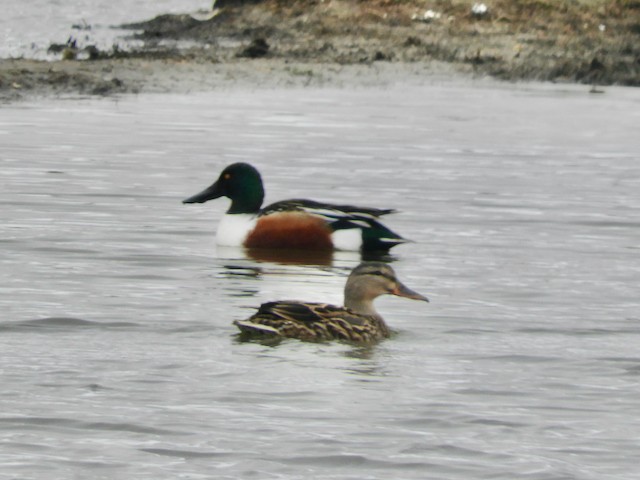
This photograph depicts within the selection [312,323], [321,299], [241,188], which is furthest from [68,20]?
[312,323]

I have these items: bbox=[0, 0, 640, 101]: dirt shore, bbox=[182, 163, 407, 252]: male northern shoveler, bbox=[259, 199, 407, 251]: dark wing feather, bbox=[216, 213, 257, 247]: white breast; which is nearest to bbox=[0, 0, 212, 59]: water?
bbox=[0, 0, 640, 101]: dirt shore

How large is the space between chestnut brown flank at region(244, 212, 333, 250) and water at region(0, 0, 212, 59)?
50.1 feet

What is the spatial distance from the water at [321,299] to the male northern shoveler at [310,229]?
0.91 feet

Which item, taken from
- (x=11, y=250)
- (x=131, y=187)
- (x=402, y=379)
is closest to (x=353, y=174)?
(x=131, y=187)

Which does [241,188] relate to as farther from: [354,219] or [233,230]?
[354,219]

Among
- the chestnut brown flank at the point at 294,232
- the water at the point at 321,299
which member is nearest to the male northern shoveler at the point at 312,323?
the water at the point at 321,299

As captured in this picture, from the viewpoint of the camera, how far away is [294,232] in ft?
42.6

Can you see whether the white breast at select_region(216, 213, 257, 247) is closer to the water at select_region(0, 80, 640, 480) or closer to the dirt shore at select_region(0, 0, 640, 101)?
the water at select_region(0, 80, 640, 480)

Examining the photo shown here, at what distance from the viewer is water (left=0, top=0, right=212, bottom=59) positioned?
32.0 metres

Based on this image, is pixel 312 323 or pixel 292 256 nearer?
pixel 312 323

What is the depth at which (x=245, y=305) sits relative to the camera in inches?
414

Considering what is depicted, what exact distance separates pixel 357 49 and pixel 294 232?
1495cm

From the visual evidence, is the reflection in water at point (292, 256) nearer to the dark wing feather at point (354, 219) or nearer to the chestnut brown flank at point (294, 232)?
the chestnut brown flank at point (294, 232)

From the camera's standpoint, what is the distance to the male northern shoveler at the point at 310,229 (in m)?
12.9
